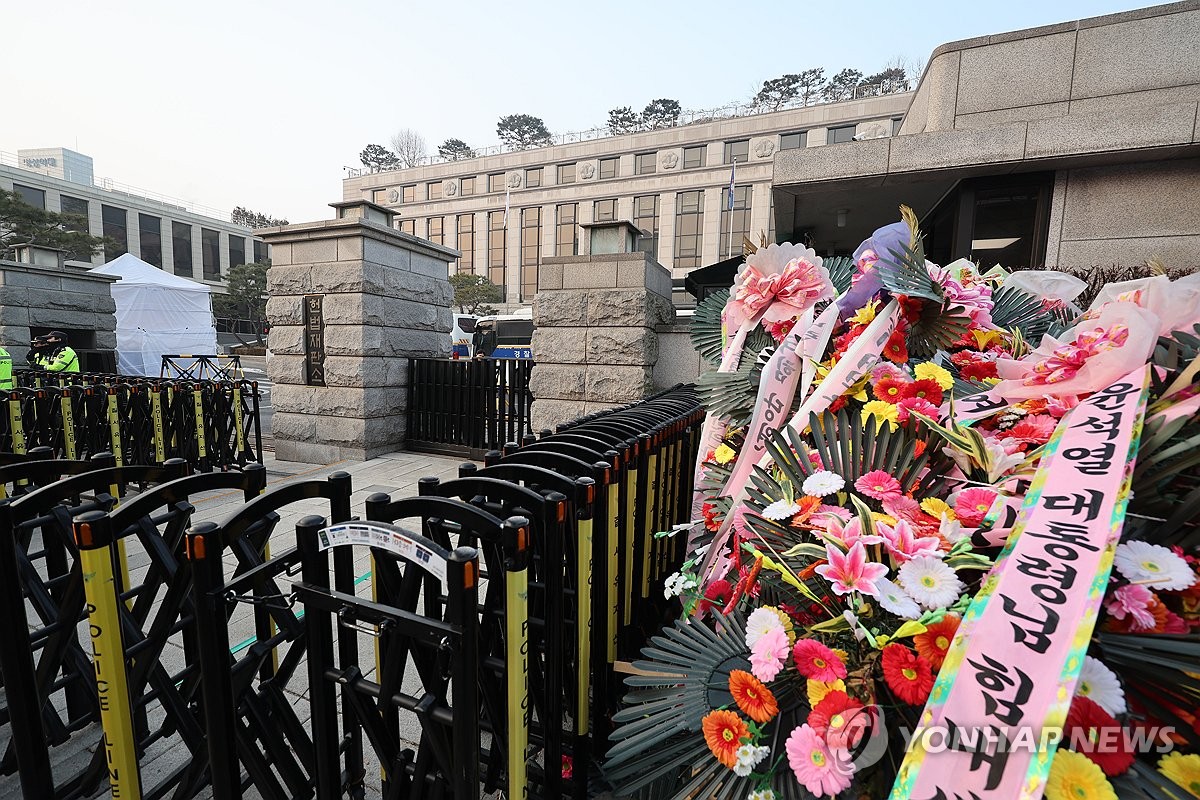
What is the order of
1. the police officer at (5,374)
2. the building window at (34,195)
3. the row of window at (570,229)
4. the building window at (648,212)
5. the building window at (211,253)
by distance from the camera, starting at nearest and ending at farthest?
the police officer at (5,374) → the building window at (34,195) → the row of window at (570,229) → the building window at (648,212) → the building window at (211,253)

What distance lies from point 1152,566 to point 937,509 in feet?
1.14

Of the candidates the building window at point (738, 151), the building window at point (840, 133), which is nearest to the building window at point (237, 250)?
the building window at point (738, 151)

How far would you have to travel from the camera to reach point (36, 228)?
3105 centimetres

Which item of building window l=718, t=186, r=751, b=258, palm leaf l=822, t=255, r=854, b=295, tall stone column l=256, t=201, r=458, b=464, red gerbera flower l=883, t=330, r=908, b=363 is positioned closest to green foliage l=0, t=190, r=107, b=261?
tall stone column l=256, t=201, r=458, b=464

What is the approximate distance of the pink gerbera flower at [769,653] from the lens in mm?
1103

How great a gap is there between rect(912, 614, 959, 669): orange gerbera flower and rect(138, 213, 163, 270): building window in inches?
2455

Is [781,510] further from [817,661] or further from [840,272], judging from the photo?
[840,272]

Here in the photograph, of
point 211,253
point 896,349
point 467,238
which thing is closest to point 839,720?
point 896,349

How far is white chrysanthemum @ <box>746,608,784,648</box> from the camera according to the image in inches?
45.8

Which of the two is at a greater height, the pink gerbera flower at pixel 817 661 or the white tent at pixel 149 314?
the white tent at pixel 149 314

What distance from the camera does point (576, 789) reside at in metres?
2.10

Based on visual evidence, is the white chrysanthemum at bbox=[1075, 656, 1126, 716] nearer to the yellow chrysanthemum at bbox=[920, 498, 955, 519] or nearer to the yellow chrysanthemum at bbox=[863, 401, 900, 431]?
the yellow chrysanthemum at bbox=[920, 498, 955, 519]

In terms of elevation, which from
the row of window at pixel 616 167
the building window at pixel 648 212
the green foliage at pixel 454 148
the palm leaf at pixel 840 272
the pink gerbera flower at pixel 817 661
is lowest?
the pink gerbera flower at pixel 817 661

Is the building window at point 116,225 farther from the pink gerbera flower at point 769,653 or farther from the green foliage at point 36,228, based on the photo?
the pink gerbera flower at point 769,653
